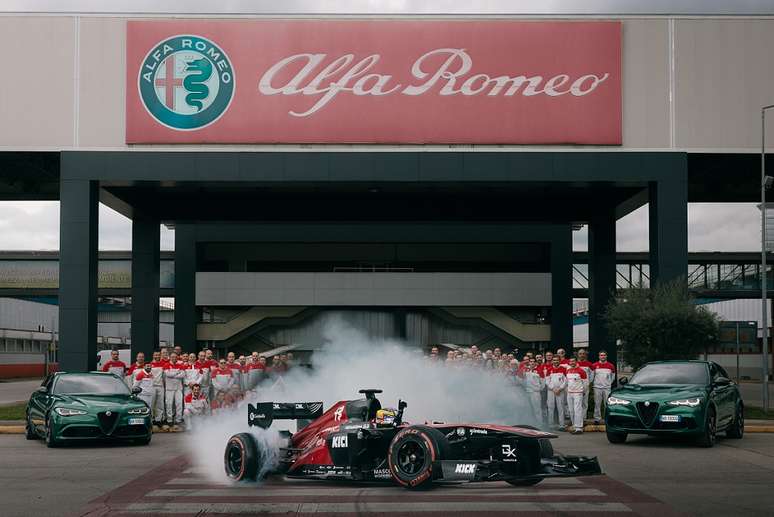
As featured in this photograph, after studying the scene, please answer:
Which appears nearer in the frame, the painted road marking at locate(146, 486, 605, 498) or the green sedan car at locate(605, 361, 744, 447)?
the painted road marking at locate(146, 486, 605, 498)

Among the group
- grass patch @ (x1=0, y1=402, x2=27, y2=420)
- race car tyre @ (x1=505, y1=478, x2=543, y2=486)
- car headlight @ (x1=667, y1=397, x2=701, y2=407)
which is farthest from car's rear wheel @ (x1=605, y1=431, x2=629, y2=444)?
grass patch @ (x1=0, y1=402, x2=27, y2=420)

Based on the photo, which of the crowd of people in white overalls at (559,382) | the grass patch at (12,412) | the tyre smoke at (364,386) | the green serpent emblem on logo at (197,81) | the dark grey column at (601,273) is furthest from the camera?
the dark grey column at (601,273)

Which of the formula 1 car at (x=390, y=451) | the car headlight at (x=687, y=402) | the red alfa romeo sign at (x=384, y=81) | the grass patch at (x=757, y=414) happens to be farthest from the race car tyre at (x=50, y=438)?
the grass patch at (x=757, y=414)

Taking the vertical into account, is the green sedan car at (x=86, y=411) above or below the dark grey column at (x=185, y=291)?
below

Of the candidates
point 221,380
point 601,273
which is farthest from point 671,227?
point 221,380

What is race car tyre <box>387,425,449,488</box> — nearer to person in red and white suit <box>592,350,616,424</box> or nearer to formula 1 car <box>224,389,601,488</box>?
formula 1 car <box>224,389,601,488</box>

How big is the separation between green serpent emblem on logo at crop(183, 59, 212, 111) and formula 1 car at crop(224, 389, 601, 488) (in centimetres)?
1787

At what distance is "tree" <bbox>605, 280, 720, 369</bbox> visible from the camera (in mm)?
26531

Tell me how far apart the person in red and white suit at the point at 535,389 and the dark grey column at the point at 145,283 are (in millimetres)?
18203

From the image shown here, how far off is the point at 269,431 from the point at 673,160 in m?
19.2

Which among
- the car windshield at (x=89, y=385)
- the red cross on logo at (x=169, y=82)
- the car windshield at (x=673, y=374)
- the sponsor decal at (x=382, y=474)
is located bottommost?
the sponsor decal at (x=382, y=474)

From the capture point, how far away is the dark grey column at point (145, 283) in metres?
37.3

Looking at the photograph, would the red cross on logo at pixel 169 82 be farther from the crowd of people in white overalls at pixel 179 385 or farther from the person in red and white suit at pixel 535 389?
the person in red and white suit at pixel 535 389

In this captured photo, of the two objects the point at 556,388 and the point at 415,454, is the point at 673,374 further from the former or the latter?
the point at 415,454
